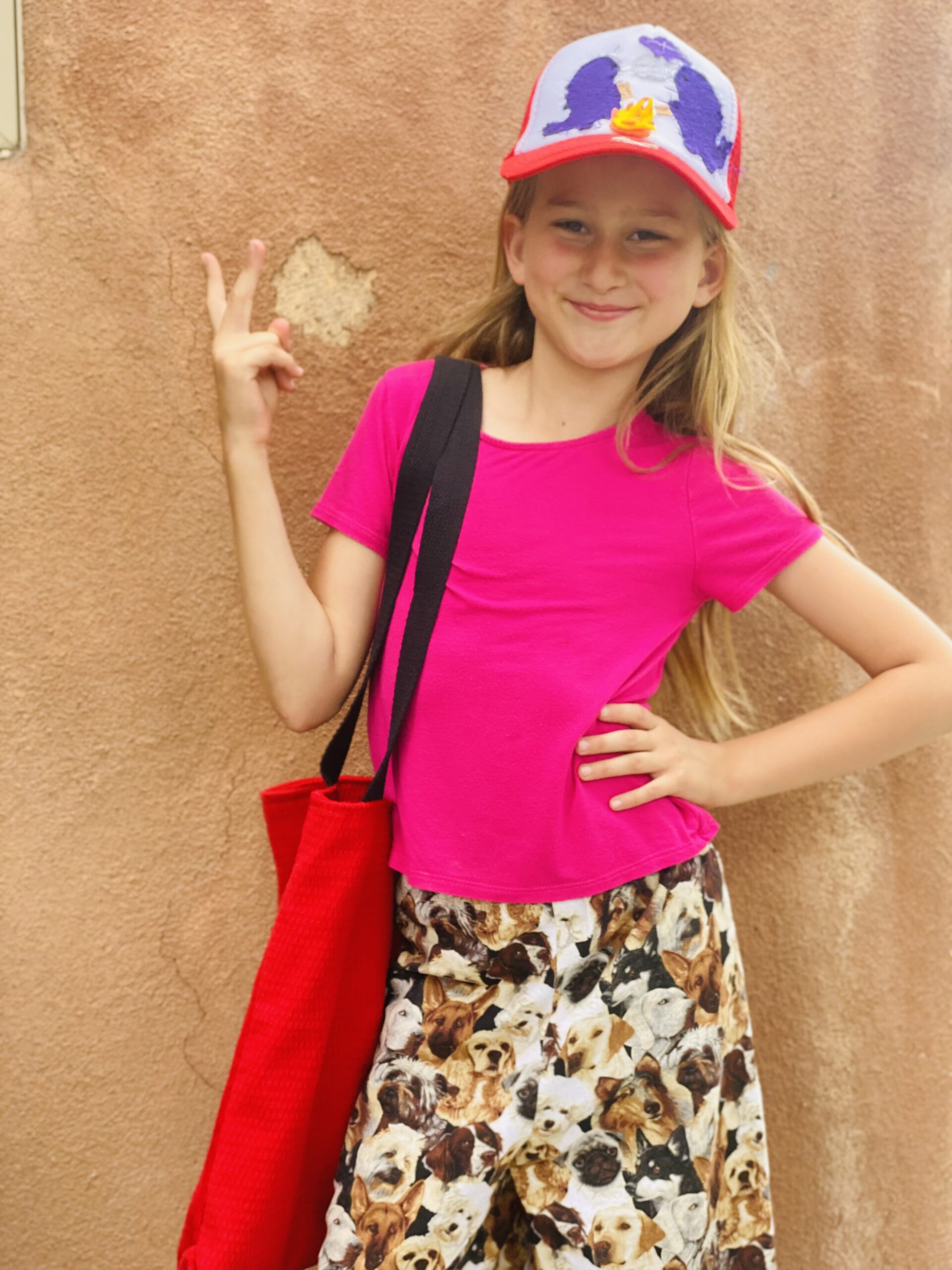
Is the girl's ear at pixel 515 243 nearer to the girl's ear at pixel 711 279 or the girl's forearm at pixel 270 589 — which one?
the girl's ear at pixel 711 279

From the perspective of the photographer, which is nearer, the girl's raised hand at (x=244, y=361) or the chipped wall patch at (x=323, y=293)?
the girl's raised hand at (x=244, y=361)

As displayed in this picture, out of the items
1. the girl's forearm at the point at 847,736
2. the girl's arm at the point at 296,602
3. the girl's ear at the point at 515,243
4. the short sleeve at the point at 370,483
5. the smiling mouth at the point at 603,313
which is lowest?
the girl's forearm at the point at 847,736

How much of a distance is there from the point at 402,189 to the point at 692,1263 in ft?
4.22

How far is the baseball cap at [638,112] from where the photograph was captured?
1.13 m

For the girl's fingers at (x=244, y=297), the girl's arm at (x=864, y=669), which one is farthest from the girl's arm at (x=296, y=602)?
the girl's arm at (x=864, y=669)

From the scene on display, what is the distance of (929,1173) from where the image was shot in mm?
1653

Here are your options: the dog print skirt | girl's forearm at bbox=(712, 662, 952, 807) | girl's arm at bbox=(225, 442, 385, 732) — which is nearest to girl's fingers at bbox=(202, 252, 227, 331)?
girl's arm at bbox=(225, 442, 385, 732)

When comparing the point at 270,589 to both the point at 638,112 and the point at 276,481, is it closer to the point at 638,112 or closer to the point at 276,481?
the point at 276,481

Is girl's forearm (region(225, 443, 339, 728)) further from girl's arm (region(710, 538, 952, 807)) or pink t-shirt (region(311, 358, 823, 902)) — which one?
girl's arm (region(710, 538, 952, 807))

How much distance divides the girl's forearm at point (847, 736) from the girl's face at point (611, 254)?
1.50 feet

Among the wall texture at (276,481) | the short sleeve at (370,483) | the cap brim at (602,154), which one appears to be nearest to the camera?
the cap brim at (602,154)

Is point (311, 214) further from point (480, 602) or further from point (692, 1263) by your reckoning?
point (692, 1263)

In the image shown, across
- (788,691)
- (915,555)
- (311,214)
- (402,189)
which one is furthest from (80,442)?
(915,555)

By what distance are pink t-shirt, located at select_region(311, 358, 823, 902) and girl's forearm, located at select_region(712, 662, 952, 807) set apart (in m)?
0.14
